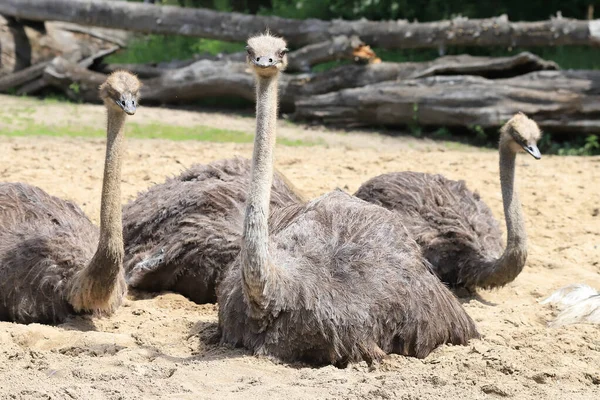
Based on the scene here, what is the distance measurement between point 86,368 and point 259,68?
148cm

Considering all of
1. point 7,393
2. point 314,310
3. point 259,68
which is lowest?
point 7,393

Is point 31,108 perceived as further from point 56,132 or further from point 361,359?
point 361,359

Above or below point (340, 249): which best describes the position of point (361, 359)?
below

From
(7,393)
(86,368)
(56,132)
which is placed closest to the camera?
(7,393)

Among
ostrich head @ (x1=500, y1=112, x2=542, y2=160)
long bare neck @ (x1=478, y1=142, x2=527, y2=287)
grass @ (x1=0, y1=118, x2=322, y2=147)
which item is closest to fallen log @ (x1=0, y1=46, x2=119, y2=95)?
grass @ (x1=0, y1=118, x2=322, y2=147)

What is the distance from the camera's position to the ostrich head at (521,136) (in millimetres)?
6500

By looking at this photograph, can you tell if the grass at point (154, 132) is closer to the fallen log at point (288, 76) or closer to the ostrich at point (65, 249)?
the fallen log at point (288, 76)

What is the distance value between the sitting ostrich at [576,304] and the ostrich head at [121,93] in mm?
2543

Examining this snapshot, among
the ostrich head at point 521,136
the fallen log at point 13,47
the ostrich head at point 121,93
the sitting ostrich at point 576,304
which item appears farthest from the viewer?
Result: the fallen log at point 13,47

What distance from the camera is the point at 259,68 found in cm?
447

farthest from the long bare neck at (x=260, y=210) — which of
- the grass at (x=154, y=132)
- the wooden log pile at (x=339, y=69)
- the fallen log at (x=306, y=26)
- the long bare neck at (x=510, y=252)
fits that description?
the fallen log at (x=306, y=26)

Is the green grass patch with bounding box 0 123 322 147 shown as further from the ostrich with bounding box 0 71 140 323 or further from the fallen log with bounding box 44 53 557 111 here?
the ostrich with bounding box 0 71 140 323

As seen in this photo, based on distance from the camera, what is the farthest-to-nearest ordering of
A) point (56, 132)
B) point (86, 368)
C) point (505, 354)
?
point (56, 132), point (505, 354), point (86, 368)

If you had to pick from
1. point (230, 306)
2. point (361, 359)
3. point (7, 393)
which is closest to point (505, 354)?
point (361, 359)
